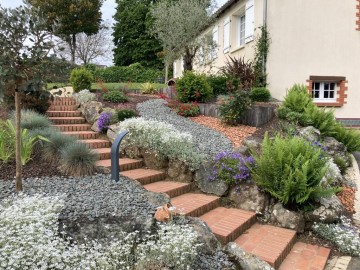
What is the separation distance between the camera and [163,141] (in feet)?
18.4

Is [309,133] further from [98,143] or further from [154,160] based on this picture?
[98,143]

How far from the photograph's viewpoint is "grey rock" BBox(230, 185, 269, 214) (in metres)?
4.82

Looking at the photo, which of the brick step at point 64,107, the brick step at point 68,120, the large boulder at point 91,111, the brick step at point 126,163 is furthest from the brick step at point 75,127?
the brick step at point 126,163

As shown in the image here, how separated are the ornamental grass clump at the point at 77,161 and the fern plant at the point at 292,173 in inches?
95.2

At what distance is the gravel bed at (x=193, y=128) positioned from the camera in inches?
235

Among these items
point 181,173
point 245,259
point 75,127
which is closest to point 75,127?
point 75,127

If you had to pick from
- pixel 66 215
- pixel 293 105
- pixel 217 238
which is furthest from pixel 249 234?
pixel 293 105

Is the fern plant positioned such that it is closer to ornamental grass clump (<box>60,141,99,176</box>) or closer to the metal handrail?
the metal handrail

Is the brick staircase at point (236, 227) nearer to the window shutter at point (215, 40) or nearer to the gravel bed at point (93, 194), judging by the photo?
the gravel bed at point (93, 194)

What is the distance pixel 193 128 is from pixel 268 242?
3668 millimetres

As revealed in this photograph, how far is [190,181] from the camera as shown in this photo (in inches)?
213

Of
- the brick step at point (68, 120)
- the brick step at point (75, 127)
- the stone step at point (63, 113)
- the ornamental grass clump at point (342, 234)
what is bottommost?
the ornamental grass clump at point (342, 234)

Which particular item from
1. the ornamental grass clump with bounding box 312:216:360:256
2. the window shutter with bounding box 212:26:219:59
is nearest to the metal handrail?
the ornamental grass clump with bounding box 312:216:360:256

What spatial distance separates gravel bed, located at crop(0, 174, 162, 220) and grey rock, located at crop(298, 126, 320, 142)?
434cm
